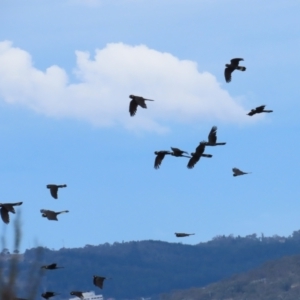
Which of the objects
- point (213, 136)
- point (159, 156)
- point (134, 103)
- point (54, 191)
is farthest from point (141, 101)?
point (54, 191)

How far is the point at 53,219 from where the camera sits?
36.5 m

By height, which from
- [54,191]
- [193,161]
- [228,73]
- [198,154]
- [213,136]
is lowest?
[54,191]

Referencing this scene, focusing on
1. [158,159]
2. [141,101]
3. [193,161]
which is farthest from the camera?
[158,159]

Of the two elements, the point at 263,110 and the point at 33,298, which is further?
the point at 33,298

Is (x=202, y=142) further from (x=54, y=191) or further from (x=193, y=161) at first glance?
(x=54, y=191)

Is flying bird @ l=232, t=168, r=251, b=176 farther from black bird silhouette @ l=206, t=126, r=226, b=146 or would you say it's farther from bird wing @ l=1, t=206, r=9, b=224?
bird wing @ l=1, t=206, r=9, b=224

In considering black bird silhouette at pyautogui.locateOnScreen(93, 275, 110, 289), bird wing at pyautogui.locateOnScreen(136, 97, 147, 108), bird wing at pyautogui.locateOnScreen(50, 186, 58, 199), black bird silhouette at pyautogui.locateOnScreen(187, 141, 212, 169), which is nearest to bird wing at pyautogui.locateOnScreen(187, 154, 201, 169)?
black bird silhouette at pyautogui.locateOnScreen(187, 141, 212, 169)

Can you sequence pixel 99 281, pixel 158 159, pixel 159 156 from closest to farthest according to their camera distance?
pixel 99 281 < pixel 158 159 < pixel 159 156

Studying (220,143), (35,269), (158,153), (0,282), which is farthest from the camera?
(35,269)

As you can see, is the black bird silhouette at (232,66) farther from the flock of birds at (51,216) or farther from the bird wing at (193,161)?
the flock of birds at (51,216)

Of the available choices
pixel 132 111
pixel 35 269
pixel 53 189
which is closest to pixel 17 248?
pixel 35 269

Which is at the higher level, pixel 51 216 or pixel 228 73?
pixel 228 73

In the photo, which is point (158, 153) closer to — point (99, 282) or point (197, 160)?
point (197, 160)

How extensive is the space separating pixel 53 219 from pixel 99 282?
A: 8.38ft
